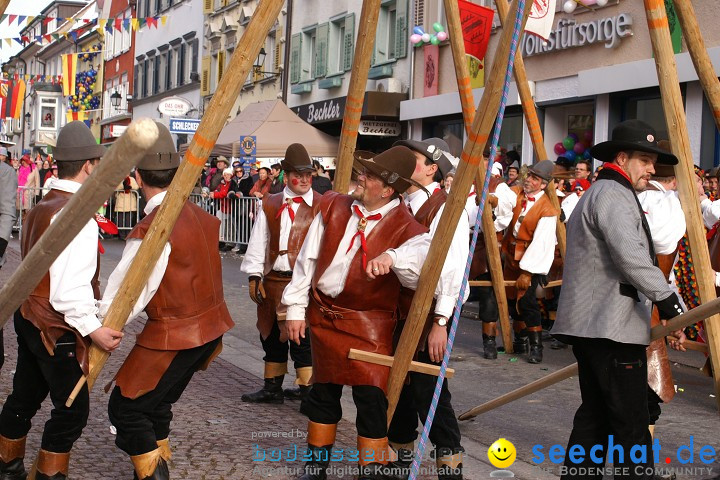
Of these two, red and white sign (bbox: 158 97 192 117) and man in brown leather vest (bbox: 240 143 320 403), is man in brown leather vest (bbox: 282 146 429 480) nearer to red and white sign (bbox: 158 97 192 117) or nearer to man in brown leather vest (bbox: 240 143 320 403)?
man in brown leather vest (bbox: 240 143 320 403)

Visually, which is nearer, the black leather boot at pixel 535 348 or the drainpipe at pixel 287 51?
the black leather boot at pixel 535 348

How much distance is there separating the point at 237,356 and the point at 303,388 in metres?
2.10

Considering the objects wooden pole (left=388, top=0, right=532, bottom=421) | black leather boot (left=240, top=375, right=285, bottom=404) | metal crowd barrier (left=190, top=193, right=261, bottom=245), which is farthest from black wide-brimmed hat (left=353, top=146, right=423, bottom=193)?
metal crowd barrier (left=190, top=193, right=261, bottom=245)

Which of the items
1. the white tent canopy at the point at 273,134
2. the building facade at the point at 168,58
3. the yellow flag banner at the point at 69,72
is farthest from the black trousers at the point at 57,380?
the yellow flag banner at the point at 69,72

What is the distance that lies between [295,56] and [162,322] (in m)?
27.9

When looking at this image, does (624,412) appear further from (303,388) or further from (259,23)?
(303,388)

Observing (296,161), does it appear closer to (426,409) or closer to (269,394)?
(269,394)

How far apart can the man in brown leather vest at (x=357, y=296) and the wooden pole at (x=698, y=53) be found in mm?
1651

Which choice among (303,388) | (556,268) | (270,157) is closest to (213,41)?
(270,157)

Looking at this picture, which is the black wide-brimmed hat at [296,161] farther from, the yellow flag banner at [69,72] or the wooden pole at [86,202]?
the yellow flag banner at [69,72]

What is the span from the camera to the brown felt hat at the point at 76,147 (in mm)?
5195

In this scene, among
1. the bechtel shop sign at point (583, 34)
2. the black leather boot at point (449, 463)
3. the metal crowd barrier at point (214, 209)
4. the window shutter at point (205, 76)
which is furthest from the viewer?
the window shutter at point (205, 76)

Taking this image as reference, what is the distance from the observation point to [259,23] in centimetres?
438

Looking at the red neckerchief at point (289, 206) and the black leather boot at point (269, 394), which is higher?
the red neckerchief at point (289, 206)
